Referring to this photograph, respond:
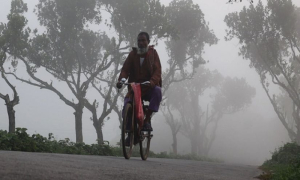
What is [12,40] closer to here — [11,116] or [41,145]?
[11,116]

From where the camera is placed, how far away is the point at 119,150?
14.6 metres

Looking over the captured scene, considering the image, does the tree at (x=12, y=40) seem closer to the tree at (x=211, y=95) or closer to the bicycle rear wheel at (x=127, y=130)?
the bicycle rear wheel at (x=127, y=130)

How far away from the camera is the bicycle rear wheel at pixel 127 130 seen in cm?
650

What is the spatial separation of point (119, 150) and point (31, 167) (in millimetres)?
11300

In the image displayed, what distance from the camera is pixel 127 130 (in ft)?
21.7

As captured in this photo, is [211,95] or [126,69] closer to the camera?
[126,69]

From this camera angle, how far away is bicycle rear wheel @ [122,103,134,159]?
650 cm

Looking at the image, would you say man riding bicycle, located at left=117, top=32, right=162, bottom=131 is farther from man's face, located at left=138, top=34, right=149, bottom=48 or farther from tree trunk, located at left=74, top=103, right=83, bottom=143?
tree trunk, located at left=74, top=103, right=83, bottom=143

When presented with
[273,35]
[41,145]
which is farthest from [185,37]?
[41,145]

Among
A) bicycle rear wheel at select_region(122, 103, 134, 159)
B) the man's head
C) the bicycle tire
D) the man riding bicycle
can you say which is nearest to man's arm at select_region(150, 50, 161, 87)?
the man riding bicycle

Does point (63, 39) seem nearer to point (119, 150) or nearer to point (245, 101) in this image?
point (119, 150)

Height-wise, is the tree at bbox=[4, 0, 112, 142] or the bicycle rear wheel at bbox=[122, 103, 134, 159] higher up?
the tree at bbox=[4, 0, 112, 142]

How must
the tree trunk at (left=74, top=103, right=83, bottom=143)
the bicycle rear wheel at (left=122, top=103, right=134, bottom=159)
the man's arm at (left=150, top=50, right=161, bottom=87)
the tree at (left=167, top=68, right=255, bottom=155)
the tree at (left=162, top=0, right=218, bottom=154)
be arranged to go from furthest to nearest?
the tree at (left=167, top=68, right=255, bottom=155) < the tree at (left=162, top=0, right=218, bottom=154) < the tree trunk at (left=74, top=103, right=83, bottom=143) < the man's arm at (left=150, top=50, right=161, bottom=87) < the bicycle rear wheel at (left=122, top=103, right=134, bottom=159)

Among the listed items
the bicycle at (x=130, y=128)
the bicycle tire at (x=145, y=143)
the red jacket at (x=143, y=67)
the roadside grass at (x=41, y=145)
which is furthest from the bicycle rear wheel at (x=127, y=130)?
the roadside grass at (x=41, y=145)
